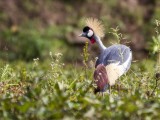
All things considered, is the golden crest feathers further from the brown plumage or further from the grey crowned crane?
the brown plumage

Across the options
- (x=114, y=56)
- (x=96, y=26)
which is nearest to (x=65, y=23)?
(x=96, y=26)

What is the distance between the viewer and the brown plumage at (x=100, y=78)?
17.2ft

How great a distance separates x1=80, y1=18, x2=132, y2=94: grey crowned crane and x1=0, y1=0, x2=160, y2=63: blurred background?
7.12 metres

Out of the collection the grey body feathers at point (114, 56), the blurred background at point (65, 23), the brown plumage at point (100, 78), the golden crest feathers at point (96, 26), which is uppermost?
the blurred background at point (65, 23)

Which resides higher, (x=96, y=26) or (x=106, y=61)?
(x=96, y=26)

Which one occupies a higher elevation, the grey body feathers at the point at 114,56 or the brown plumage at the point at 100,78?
the grey body feathers at the point at 114,56

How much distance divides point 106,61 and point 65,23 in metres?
9.07

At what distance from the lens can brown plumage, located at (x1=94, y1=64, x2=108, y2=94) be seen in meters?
5.25

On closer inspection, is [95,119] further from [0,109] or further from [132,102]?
[0,109]

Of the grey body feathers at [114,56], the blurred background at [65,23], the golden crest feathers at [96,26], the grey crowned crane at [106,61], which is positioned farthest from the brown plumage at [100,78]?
the blurred background at [65,23]

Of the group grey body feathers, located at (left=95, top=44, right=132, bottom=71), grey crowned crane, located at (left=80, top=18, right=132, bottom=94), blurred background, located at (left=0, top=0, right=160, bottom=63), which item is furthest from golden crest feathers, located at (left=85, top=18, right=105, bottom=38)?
blurred background, located at (left=0, top=0, right=160, bottom=63)

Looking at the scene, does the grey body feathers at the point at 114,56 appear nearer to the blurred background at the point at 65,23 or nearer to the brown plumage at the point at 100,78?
the brown plumage at the point at 100,78

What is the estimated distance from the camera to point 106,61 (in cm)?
557

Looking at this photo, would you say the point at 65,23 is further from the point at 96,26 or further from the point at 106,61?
the point at 106,61
